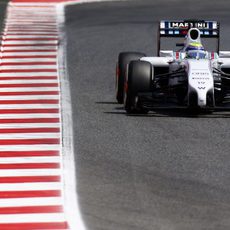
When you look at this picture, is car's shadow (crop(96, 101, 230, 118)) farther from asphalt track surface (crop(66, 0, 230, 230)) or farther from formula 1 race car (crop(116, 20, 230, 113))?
formula 1 race car (crop(116, 20, 230, 113))

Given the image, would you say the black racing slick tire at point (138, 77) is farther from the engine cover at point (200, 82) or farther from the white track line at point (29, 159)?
the white track line at point (29, 159)

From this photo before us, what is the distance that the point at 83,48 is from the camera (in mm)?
28172

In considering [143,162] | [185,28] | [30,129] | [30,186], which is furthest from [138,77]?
[30,186]

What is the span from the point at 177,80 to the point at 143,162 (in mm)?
4020

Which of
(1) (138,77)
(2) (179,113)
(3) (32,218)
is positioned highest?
(1) (138,77)

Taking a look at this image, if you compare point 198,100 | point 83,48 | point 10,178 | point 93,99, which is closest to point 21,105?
point 93,99

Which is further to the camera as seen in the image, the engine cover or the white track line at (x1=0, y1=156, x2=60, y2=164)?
the engine cover

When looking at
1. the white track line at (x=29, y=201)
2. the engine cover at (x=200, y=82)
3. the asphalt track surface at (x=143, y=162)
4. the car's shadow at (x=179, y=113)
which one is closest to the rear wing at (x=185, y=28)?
the asphalt track surface at (x=143, y=162)

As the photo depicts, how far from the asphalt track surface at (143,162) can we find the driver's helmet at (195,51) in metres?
1.07

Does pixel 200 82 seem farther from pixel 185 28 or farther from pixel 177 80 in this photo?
pixel 185 28

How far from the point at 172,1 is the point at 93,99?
656 inches

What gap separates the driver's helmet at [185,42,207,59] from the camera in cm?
1961

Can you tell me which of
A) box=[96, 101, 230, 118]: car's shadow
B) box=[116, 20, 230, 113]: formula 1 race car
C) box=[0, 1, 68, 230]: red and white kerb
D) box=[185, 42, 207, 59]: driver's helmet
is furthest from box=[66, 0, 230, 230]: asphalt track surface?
box=[185, 42, 207, 59]: driver's helmet

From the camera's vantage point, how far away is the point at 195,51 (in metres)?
19.7
